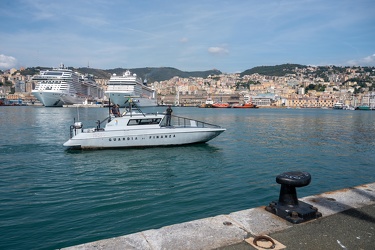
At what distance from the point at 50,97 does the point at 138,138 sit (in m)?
97.6

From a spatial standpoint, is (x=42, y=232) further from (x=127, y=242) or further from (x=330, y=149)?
(x=330, y=149)

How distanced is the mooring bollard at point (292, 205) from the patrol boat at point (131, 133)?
43.4ft

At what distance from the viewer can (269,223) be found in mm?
4523

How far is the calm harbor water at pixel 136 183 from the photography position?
7.38m

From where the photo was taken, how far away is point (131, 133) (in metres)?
17.9

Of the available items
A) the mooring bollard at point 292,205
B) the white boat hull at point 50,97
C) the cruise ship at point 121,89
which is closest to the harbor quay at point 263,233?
the mooring bollard at point 292,205

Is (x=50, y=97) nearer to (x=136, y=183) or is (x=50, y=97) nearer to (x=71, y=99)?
(x=71, y=99)

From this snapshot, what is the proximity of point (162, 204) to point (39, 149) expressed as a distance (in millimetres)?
13235

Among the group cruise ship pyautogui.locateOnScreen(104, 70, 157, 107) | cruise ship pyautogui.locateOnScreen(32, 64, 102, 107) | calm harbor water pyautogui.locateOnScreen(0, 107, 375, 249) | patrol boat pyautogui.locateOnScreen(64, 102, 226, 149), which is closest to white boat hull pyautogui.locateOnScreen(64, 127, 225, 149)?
patrol boat pyautogui.locateOnScreen(64, 102, 226, 149)

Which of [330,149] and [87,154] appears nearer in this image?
[87,154]

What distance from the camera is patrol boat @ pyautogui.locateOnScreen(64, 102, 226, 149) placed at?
17.7 meters

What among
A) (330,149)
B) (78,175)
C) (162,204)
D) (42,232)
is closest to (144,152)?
(78,175)

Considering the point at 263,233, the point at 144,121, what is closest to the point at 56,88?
the point at 144,121

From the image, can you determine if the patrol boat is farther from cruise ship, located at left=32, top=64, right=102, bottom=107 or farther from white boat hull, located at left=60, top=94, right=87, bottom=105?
white boat hull, located at left=60, top=94, right=87, bottom=105
